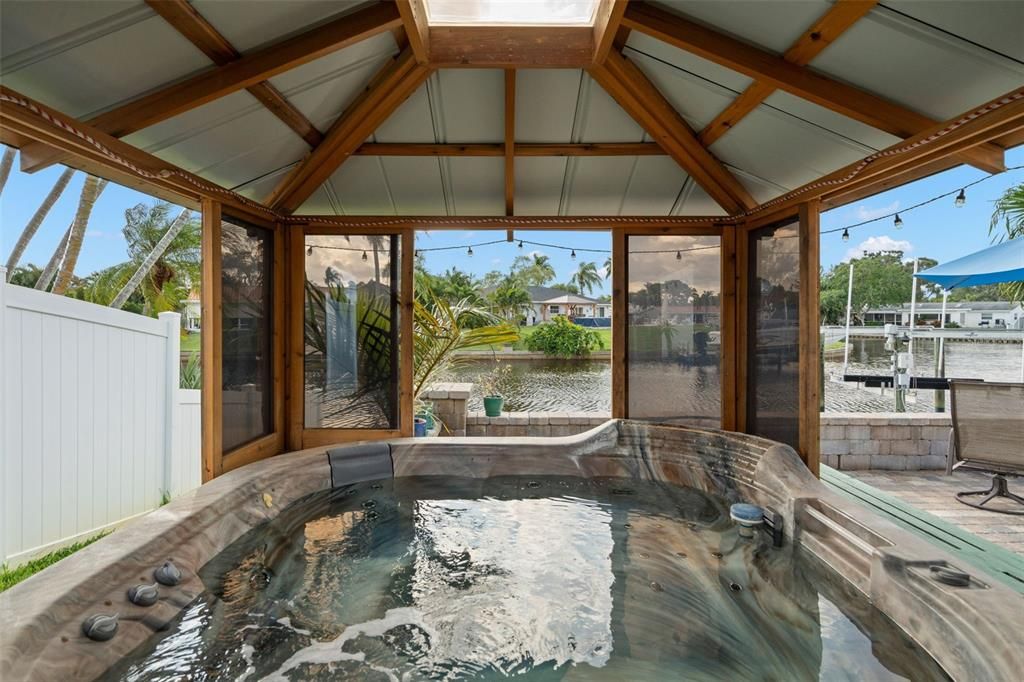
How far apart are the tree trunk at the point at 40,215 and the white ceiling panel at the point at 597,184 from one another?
971 cm

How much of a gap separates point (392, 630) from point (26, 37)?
8.43 ft

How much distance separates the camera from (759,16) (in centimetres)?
238

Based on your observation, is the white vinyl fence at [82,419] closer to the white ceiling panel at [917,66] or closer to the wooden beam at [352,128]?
the wooden beam at [352,128]

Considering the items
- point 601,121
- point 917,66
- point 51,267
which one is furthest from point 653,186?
point 51,267

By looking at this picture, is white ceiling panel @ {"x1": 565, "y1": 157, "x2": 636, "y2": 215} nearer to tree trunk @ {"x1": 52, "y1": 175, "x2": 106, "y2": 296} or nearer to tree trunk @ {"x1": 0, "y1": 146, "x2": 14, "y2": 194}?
tree trunk @ {"x1": 52, "y1": 175, "x2": 106, "y2": 296}

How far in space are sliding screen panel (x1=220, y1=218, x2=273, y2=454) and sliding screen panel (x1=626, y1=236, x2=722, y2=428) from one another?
9.61ft

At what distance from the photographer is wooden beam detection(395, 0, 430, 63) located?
244 centimetres

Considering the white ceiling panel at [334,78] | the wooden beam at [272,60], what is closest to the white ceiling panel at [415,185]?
the white ceiling panel at [334,78]

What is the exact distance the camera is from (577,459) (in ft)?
13.8

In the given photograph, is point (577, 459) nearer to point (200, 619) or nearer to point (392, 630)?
point (392, 630)

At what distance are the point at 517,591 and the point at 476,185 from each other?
3064 millimetres

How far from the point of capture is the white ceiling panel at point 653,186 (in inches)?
162

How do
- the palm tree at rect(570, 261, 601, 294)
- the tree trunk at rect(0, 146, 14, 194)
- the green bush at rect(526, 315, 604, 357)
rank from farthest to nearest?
the palm tree at rect(570, 261, 601, 294) < the green bush at rect(526, 315, 604, 357) < the tree trunk at rect(0, 146, 14, 194)

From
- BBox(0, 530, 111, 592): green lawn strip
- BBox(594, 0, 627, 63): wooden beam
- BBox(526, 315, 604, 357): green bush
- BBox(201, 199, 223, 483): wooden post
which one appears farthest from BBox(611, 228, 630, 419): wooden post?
BBox(526, 315, 604, 357): green bush
